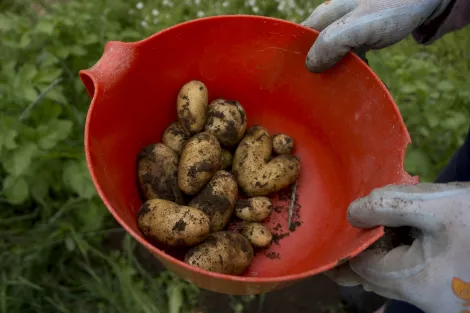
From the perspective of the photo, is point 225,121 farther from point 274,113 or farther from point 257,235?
point 257,235

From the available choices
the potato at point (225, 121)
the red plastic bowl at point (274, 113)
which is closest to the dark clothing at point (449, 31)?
the red plastic bowl at point (274, 113)

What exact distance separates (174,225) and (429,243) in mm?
665

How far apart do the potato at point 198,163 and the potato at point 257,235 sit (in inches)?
8.0

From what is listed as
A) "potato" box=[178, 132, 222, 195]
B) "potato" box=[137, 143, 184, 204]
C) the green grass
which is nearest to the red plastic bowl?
"potato" box=[137, 143, 184, 204]

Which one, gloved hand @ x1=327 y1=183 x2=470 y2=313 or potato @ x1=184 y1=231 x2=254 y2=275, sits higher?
gloved hand @ x1=327 y1=183 x2=470 y2=313

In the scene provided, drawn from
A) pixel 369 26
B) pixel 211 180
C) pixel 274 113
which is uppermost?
pixel 369 26

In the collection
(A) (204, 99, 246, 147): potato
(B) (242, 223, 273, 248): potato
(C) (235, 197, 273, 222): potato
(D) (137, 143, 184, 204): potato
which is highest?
(A) (204, 99, 246, 147): potato

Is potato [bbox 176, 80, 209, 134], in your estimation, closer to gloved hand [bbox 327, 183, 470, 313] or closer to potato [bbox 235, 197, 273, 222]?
potato [bbox 235, 197, 273, 222]

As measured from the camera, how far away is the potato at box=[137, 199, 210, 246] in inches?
46.2

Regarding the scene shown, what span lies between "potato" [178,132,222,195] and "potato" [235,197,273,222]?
0.47 ft

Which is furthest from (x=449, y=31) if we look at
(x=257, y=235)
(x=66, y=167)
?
(x=66, y=167)

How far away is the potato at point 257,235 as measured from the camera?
1311 millimetres

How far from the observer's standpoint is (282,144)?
1.50 m

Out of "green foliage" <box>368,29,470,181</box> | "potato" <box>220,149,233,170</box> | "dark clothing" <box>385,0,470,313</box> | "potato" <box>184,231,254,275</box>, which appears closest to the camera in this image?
"potato" <box>184,231,254,275</box>
